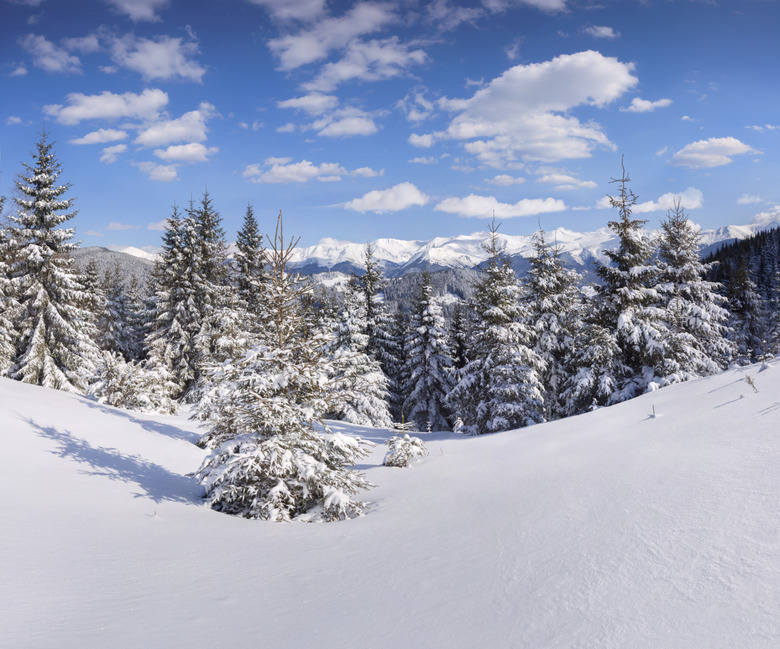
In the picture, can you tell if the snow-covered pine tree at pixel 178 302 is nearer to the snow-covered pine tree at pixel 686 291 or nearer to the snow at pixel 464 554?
the snow at pixel 464 554

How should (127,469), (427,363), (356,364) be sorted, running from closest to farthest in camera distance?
(127,469) < (356,364) < (427,363)

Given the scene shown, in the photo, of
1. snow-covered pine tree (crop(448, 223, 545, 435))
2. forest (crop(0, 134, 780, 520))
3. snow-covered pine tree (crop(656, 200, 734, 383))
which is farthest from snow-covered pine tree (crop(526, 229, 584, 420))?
snow-covered pine tree (crop(656, 200, 734, 383))

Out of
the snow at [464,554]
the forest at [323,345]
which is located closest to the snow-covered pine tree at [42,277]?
the forest at [323,345]

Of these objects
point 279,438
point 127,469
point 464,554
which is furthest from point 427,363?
point 464,554

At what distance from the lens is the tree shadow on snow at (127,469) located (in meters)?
7.63

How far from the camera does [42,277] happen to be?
22.2 m

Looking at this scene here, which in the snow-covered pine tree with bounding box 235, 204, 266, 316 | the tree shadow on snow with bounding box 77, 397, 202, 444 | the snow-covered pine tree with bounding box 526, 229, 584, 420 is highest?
the snow-covered pine tree with bounding box 235, 204, 266, 316

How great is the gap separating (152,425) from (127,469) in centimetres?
658

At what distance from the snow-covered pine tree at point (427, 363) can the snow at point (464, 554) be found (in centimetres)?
2040

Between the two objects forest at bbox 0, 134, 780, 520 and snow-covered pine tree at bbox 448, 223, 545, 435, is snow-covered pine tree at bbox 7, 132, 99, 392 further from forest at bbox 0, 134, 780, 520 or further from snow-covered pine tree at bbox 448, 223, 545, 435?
snow-covered pine tree at bbox 448, 223, 545, 435

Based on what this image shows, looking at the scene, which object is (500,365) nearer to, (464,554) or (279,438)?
(279,438)

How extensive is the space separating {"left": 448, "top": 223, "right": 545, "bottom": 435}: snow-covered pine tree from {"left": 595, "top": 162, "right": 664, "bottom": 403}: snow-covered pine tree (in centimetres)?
332

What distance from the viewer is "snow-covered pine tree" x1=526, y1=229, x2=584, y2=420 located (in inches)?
871

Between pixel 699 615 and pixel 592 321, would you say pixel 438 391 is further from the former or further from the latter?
pixel 699 615
